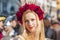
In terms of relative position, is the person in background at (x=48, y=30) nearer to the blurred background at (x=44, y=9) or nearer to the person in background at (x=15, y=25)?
the blurred background at (x=44, y=9)

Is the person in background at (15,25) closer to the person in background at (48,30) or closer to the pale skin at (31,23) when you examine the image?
the pale skin at (31,23)

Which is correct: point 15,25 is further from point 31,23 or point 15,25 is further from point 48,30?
point 48,30

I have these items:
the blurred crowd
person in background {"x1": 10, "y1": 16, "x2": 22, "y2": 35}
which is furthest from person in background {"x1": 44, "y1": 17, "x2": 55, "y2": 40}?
person in background {"x1": 10, "y1": 16, "x2": 22, "y2": 35}

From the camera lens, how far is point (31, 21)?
2.59 ft

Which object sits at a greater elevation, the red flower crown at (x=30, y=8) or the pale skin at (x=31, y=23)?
the red flower crown at (x=30, y=8)

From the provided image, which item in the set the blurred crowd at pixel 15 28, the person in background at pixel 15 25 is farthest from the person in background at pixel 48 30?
the person in background at pixel 15 25

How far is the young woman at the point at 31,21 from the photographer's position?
0.79m

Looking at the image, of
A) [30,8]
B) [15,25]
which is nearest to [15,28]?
[15,25]

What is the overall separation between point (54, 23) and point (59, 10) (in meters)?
0.08

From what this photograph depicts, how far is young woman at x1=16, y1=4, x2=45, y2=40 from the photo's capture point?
2.59 feet

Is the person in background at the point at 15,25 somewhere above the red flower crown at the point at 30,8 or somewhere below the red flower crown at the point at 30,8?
below

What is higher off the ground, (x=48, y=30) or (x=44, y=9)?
(x=44, y=9)

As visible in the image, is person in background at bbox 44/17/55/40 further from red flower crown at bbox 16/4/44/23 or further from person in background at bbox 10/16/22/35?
person in background at bbox 10/16/22/35

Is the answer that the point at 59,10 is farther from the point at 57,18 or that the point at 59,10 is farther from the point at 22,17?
the point at 22,17
